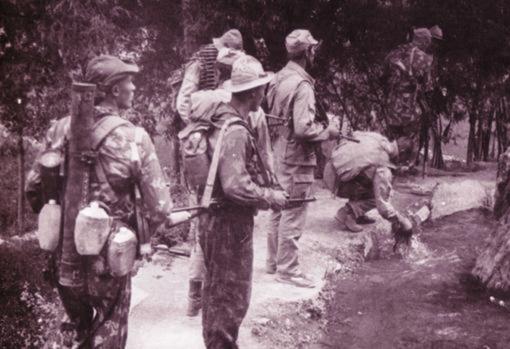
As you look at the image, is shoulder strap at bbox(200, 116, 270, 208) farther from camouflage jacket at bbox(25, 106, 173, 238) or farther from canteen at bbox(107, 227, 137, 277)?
canteen at bbox(107, 227, 137, 277)

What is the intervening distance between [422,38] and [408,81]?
69cm

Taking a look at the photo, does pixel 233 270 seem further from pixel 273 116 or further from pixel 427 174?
pixel 427 174

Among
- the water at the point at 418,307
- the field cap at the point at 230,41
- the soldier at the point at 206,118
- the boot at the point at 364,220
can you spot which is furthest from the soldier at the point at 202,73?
the boot at the point at 364,220

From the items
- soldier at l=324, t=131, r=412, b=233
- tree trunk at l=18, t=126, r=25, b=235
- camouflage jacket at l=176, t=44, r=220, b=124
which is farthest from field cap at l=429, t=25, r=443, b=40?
tree trunk at l=18, t=126, r=25, b=235

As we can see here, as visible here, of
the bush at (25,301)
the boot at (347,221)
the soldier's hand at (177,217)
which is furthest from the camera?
the boot at (347,221)

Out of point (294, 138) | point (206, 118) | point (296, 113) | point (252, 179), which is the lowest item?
point (252, 179)

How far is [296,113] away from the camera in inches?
255

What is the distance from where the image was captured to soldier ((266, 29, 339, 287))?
646 centimetres

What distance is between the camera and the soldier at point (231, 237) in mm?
4473

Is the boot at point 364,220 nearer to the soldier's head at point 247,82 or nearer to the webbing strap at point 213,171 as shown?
the soldier's head at point 247,82

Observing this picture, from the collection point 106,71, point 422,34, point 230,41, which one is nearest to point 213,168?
point 106,71

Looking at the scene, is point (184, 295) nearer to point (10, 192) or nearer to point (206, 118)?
point (206, 118)

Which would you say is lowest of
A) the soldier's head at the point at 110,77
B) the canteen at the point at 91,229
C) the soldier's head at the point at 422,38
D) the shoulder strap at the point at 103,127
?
the canteen at the point at 91,229

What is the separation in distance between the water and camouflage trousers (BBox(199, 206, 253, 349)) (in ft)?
5.79
